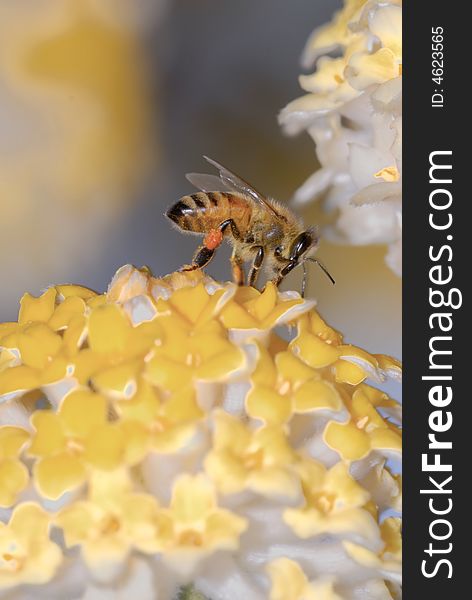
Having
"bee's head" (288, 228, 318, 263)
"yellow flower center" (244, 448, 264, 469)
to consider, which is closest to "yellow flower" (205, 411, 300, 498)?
"yellow flower center" (244, 448, 264, 469)

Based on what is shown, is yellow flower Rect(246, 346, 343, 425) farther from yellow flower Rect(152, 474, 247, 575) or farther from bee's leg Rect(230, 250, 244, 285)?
bee's leg Rect(230, 250, 244, 285)

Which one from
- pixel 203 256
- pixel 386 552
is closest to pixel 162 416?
pixel 386 552

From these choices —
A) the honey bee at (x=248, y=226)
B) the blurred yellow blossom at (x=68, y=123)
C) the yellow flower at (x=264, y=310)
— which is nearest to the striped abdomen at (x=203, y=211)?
the honey bee at (x=248, y=226)

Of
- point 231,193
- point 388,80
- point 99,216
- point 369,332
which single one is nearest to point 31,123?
point 99,216

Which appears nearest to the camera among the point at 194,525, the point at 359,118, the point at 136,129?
the point at 194,525

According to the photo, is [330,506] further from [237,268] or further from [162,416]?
[237,268]

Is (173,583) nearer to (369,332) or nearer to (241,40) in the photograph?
(369,332)
